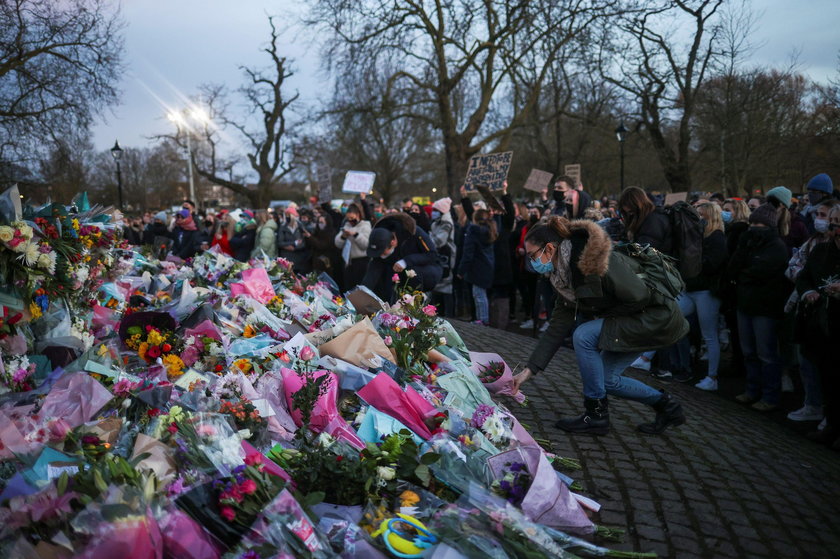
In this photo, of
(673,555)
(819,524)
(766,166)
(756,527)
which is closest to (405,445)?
(673,555)

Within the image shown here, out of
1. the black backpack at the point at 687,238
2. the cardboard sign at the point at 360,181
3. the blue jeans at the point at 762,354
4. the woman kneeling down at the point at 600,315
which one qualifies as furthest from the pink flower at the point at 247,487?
the cardboard sign at the point at 360,181

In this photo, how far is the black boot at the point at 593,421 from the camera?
4266 mm

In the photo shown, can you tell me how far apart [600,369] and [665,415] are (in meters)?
0.62

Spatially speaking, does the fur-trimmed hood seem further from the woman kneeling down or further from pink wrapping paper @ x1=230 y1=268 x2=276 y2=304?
pink wrapping paper @ x1=230 y1=268 x2=276 y2=304

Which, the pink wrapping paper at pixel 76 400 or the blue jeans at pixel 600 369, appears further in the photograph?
the blue jeans at pixel 600 369

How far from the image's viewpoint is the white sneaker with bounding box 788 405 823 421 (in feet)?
17.6

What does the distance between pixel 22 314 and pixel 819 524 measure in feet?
15.7

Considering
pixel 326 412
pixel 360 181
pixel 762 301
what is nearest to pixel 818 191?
pixel 762 301

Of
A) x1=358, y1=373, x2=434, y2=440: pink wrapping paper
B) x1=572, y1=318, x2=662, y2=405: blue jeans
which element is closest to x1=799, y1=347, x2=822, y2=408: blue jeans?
x1=572, y1=318, x2=662, y2=405: blue jeans

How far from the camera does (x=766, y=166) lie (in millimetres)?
26703

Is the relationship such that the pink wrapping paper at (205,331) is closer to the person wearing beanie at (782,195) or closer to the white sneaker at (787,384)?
the white sneaker at (787,384)

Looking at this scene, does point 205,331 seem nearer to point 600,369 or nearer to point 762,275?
point 600,369

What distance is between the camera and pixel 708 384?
20.4 ft

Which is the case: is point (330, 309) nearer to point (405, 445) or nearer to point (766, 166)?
point (405, 445)
